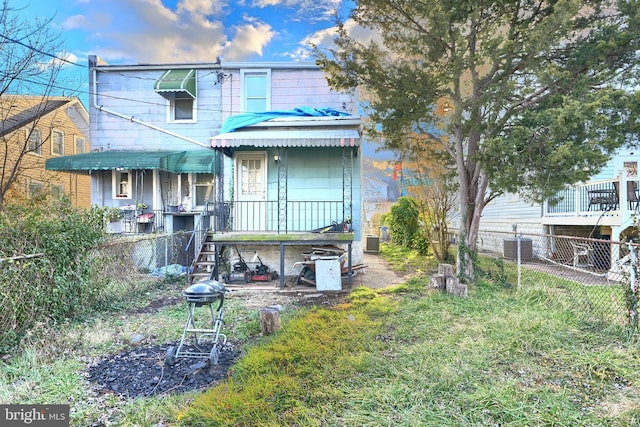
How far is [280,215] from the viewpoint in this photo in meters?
9.19

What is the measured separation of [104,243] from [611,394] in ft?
23.4

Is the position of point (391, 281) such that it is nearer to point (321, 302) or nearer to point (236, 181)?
point (321, 302)

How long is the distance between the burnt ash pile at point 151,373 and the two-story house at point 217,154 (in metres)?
4.84

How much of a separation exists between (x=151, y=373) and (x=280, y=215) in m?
5.99

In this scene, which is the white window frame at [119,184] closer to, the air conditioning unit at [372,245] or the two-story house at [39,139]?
the two-story house at [39,139]

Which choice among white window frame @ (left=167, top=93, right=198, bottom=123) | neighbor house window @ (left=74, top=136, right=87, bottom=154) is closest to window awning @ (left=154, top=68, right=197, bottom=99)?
white window frame @ (left=167, top=93, right=198, bottom=123)

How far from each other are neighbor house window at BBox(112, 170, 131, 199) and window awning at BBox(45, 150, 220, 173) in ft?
2.86

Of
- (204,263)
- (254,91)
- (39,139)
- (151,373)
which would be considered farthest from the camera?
(39,139)

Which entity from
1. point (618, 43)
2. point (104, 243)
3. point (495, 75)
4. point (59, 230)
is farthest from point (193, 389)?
point (618, 43)

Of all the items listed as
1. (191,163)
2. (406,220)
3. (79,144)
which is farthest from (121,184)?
(406,220)

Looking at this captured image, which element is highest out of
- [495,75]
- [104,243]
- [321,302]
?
[495,75]

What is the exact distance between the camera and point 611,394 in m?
2.82

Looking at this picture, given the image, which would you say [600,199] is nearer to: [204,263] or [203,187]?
[204,263]

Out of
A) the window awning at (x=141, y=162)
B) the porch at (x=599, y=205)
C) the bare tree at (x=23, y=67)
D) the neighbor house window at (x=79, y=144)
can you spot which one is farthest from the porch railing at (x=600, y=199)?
the neighbor house window at (x=79, y=144)
